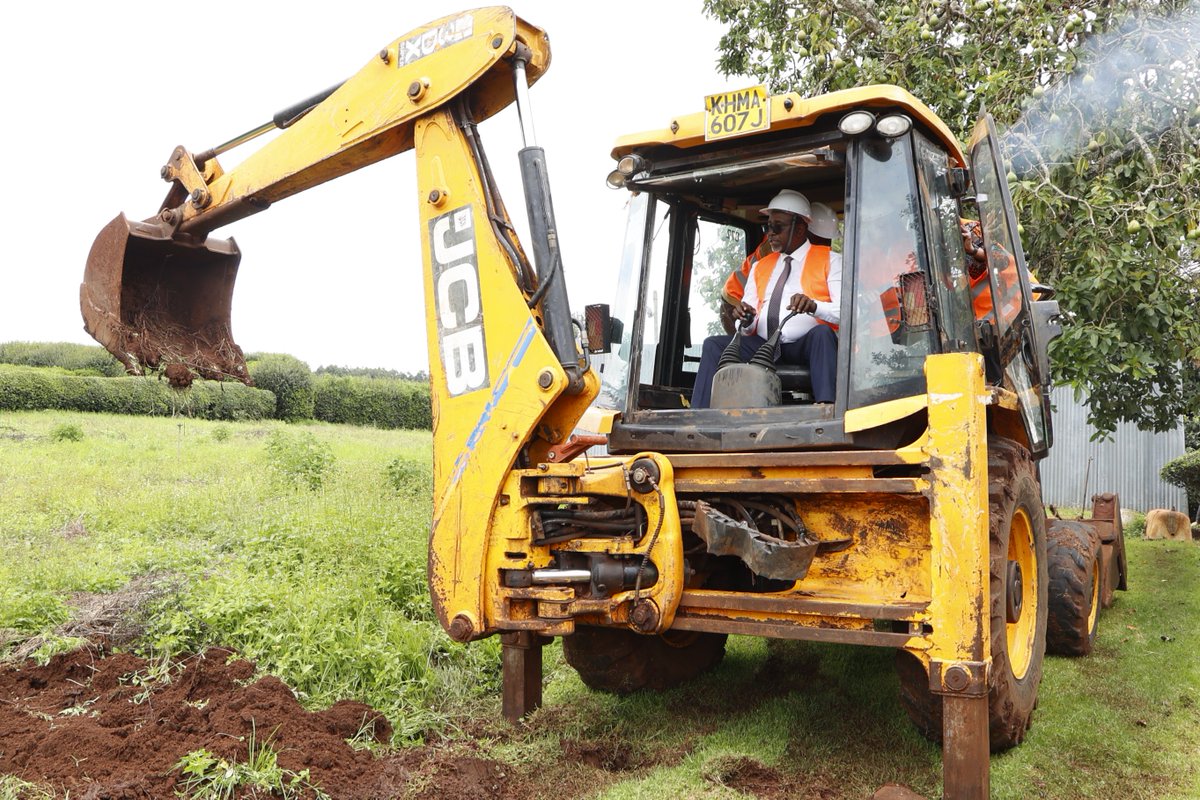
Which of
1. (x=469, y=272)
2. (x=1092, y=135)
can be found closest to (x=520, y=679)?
(x=469, y=272)

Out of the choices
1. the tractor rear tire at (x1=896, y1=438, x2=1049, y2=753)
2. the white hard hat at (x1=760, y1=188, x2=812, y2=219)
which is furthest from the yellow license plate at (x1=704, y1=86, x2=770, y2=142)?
the tractor rear tire at (x1=896, y1=438, x2=1049, y2=753)

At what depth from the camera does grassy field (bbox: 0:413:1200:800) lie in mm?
3930

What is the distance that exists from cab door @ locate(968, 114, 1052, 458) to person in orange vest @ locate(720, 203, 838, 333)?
2.10ft

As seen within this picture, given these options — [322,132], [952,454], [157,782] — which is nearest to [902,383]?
[952,454]

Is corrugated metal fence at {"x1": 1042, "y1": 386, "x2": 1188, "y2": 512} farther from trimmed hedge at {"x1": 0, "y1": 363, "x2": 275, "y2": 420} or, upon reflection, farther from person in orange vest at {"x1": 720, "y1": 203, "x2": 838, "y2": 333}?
trimmed hedge at {"x1": 0, "y1": 363, "x2": 275, "y2": 420}

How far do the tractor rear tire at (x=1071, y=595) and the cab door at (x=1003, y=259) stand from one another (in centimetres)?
152

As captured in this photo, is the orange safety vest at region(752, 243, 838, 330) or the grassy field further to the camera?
the orange safety vest at region(752, 243, 838, 330)

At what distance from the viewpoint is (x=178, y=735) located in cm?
377

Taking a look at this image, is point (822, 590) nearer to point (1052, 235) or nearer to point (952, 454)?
point (952, 454)

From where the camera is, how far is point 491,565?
370 cm

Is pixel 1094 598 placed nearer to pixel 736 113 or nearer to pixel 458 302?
pixel 736 113

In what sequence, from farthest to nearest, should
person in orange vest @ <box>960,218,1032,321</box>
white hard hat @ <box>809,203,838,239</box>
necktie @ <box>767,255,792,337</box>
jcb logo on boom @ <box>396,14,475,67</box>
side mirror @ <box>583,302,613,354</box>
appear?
white hard hat @ <box>809,203,838,239</box> < person in orange vest @ <box>960,218,1032,321</box> < necktie @ <box>767,255,792,337</box> < side mirror @ <box>583,302,613,354</box> < jcb logo on boom @ <box>396,14,475,67</box>

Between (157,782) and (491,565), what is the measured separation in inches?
52.9

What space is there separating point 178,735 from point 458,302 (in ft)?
6.55
